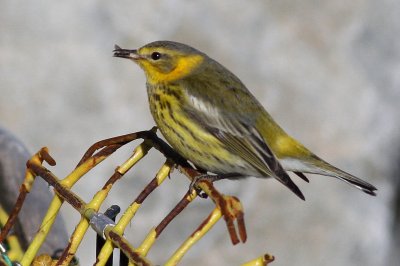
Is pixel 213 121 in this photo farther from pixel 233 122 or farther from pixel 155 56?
pixel 155 56

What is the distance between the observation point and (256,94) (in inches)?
227

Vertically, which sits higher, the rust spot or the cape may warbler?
the cape may warbler

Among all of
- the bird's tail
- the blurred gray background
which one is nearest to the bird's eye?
the bird's tail

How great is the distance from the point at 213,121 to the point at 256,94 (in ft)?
7.68

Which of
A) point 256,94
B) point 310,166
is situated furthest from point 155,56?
point 256,94

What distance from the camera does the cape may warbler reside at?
3.39m

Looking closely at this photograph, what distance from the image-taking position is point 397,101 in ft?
19.9

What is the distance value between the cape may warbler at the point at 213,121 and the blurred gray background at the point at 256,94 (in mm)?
1893

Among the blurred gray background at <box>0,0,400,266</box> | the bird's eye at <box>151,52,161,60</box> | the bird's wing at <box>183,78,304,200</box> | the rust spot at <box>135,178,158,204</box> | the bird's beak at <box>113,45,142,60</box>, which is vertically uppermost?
the blurred gray background at <box>0,0,400,266</box>

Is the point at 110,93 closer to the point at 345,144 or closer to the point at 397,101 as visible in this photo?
the point at 345,144

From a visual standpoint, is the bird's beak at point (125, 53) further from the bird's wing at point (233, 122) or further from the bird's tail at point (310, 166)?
the bird's tail at point (310, 166)

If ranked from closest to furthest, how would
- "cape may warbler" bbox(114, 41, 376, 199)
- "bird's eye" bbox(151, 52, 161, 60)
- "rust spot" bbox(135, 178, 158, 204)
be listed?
"rust spot" bbox(135, 178, 158, 204), "cape may warbler" bbox(114, 41, 376, 199), "bird's eye" bbox(151, 52, 161, 60)

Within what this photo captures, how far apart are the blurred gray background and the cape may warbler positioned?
1.89m

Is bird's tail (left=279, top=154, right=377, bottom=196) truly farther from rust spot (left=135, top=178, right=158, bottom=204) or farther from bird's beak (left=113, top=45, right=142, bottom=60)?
rust spot (left=135, top=178, right=158, bottom=204)
